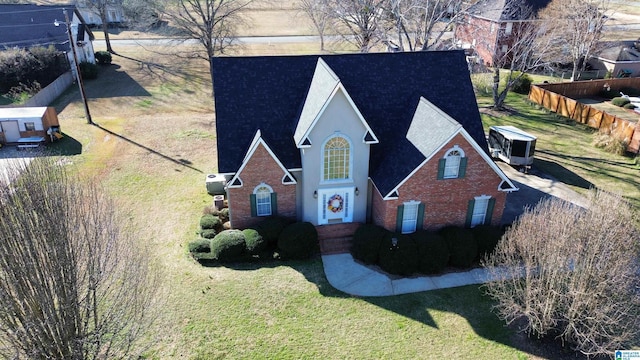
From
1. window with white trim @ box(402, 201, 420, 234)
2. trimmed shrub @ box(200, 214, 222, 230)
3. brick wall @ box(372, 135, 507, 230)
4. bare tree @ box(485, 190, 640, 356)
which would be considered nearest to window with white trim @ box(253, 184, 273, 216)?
trimmed shrub @ box(200, 214, 222, 230)

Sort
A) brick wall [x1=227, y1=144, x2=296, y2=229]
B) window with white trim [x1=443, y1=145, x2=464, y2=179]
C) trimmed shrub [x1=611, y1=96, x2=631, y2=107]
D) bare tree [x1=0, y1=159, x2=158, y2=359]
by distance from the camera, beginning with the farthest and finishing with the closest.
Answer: trimmed shrub [x1=611, y1=96, x2=631, y2=107] < brick wall [x1=227, y1=144, x2=296, y2=229] < window with white trim [x1=443, y1=145, x2=464, y2=179] < bare tree [x1=0, y1=159, x2=158, y2=359]

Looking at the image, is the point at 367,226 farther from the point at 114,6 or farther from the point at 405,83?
the point at 114,6

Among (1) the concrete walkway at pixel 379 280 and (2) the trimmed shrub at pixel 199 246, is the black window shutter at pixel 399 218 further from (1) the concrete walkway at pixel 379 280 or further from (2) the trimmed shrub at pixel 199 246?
(2) the trimmed shrub at pixel 199 246

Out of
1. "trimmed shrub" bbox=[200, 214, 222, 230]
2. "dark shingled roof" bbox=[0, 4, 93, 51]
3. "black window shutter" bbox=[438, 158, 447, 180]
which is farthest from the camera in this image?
"dark shingled roof" bbox=[0, 4, 93, 51]

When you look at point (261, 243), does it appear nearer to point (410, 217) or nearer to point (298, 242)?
point (298, 242)

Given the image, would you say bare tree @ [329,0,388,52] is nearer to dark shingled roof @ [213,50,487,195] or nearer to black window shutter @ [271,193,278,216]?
dark shingled roof @ [213,50,487,195]

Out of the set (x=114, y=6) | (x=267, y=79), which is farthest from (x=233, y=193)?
(x=114, y=6)
